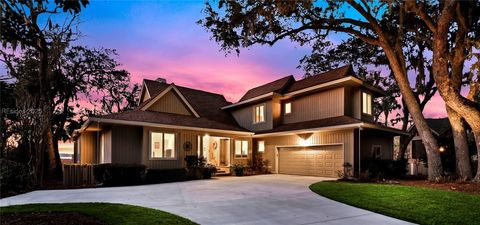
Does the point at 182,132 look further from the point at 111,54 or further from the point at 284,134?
the point at 111,54

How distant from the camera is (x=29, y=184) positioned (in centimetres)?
1143

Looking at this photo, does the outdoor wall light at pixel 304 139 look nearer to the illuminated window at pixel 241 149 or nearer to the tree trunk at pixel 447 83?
the illuminated window at pixel 241 149

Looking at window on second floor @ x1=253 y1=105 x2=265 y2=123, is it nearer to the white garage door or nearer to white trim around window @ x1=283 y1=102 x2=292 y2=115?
white trim around window @ x1=283 y1=102 x2=292 y2=115

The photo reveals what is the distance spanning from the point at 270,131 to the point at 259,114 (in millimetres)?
2267

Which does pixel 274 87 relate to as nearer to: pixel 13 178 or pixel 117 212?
pixel 13 178

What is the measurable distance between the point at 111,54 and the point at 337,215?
2057 cm

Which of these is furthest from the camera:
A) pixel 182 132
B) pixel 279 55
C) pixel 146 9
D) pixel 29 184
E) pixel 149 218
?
pixel 279 55

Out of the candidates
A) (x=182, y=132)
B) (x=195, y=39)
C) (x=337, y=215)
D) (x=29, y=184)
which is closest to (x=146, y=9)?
(x=195, y=39)

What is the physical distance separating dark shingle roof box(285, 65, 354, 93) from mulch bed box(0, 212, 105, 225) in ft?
46.3

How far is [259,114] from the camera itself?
21.0 meters

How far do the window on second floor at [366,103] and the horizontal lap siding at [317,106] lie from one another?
62.8 inches

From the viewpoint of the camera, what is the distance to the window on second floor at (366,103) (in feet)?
57.2

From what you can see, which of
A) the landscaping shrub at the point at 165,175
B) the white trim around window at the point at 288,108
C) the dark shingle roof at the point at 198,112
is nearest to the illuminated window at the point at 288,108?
the white trim around window at the point at 288,108

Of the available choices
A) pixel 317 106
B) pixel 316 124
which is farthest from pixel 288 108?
pixel 316 124
